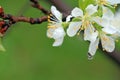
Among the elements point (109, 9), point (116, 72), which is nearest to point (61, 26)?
point (109, 9)

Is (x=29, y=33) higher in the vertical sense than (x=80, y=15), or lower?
lower

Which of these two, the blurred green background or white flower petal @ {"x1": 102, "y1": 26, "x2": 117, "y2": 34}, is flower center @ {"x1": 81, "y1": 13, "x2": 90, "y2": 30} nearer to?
white flower petal @ {"x1": 102, "y1": 26, "x2": 117, "y2": 34}

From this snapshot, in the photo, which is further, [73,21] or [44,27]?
[44,27]

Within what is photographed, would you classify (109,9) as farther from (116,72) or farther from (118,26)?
(116,72)

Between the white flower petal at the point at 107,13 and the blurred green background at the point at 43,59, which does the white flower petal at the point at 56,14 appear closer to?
the white flower petal at the point at 107,13

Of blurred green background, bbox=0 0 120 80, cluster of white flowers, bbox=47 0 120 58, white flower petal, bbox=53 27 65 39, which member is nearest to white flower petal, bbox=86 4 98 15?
cluster of white flowers, bbox=47 0 120 58

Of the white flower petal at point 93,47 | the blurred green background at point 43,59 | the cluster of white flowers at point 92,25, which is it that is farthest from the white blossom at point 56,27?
the blurred green background at point 43,59
